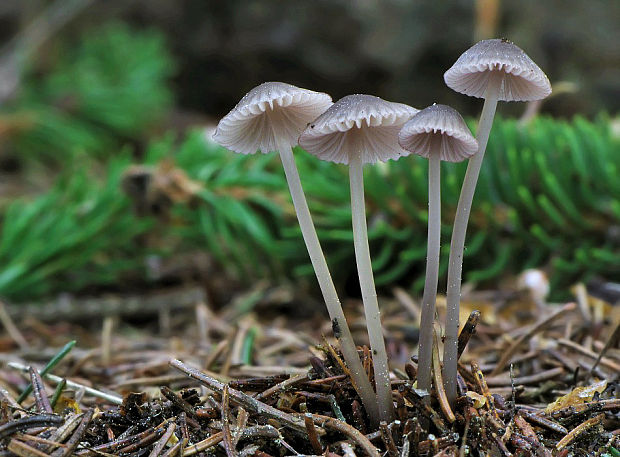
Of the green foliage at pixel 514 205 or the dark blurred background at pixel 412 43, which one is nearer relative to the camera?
the green foliage at pixel 514 205

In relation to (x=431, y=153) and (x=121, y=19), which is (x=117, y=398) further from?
(x=121, y=19)

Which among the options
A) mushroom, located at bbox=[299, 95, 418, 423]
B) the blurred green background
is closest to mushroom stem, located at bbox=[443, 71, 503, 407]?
mushroom, located at bbox=[299, 95, 418, 423]

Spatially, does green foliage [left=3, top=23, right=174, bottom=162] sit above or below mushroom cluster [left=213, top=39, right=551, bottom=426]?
above

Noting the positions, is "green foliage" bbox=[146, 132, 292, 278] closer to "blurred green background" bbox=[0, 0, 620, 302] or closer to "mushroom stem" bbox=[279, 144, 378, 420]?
"blurred green background" bbox=[0, 0, 620, 302]

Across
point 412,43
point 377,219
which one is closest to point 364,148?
point 377,219

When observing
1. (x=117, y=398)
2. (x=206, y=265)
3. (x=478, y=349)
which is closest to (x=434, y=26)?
(x=206, y=265)

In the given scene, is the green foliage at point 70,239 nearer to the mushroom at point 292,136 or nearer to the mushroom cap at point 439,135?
the mushroom at point 292,136

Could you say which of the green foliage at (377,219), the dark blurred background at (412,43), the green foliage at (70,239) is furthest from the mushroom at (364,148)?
the dark blurred background at (412,43)
